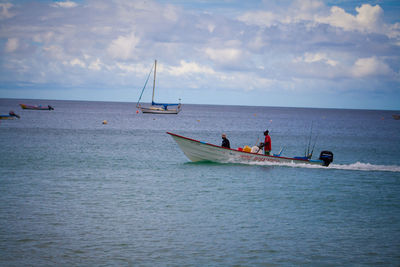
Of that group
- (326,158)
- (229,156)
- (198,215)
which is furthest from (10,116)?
(198,215)

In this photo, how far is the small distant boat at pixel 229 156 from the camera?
81.8 feet

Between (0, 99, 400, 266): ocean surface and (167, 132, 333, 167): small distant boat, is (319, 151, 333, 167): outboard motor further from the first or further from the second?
(0, 99, 400, 266): ocean surface

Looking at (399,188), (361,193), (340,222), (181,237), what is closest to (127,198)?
(181,237)

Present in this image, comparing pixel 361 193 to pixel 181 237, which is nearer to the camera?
pixel 181 237

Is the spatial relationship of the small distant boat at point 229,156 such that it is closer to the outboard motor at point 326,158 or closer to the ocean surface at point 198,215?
the outboard motor at point 326,158

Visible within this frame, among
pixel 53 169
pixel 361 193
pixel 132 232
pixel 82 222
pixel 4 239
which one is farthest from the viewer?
pixel 53 169

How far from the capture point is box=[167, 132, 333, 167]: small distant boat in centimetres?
2494

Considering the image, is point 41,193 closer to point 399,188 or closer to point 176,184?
point 176,184

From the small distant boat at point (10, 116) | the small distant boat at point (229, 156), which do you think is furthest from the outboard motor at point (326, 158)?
the small distant boat at point (10, 116)

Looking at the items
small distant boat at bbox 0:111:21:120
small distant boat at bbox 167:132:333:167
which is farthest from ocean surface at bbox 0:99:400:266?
small distant boat at bbox 0:111:21:120

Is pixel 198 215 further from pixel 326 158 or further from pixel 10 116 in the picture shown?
pixel 10 116

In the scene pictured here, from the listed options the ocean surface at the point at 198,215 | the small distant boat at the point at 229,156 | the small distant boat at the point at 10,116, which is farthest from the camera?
the small distant boat at the point at 10,116

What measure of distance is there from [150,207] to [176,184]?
4853 millimetres

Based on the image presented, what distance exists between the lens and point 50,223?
13.3 meters
